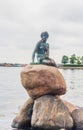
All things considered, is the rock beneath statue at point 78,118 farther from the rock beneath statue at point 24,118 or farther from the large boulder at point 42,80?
the rock beneath statue at point 24,118

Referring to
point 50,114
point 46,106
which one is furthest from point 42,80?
point 50,114

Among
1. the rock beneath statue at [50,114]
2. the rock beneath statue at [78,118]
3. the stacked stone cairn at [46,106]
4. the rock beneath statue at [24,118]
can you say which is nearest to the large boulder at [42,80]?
the stacked stone cairn at [46,106]

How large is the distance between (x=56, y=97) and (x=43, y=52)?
2.81 metres

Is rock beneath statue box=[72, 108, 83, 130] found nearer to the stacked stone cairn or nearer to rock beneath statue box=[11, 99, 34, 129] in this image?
the stacked stone cairn

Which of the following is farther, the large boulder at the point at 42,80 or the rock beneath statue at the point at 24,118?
the rock beneath statue at the point at 24,118

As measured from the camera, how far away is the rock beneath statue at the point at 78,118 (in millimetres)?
26008

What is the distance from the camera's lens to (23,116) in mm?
27109

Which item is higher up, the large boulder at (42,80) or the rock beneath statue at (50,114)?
the large boulder at (42,80)

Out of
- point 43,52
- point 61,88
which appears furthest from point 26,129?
point 43,52

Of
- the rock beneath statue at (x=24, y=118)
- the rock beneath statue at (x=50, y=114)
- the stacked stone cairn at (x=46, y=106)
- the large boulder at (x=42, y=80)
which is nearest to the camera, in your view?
the rock beneath statue at (x=50, y=114)

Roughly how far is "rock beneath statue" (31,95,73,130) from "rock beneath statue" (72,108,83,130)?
11.2 inches

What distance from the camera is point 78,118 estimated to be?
2625cm

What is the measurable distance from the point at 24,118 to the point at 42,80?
7.08ft

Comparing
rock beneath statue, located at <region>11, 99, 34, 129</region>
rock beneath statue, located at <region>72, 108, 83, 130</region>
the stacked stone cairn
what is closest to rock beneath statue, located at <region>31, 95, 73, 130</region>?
the stacked stone cairn
